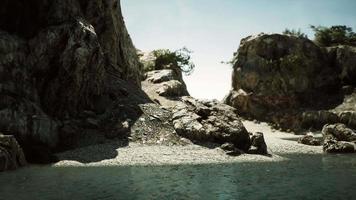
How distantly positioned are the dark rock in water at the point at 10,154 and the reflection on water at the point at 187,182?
146cm

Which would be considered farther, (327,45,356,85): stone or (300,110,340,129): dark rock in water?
(327,45,356,85): stone

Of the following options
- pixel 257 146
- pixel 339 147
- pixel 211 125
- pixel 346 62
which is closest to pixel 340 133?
pixel 339 147

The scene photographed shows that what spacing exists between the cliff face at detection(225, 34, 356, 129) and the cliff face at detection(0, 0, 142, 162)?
4352 centimetres

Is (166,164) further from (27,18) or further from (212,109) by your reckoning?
(27,18)

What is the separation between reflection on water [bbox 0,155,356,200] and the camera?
24.9 meters

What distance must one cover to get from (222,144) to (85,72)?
1961cm

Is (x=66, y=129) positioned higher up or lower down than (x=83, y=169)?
higher up

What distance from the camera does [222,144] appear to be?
Answer: 48562 mm

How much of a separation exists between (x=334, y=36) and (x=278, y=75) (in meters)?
20.6

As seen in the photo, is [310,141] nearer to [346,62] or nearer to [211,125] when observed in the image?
[211,125]

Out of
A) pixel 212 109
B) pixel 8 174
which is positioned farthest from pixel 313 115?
pixel 8 174

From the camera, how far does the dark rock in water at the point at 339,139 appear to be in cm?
5228

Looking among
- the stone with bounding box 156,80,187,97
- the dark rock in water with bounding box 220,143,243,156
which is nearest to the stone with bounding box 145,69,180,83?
the stone with bounding box 156,80,187,97

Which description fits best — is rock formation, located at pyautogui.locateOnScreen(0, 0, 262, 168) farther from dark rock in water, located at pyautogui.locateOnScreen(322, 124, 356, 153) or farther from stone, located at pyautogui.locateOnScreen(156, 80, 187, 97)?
stone, located at pyautogui.locateOnScreen(156, 80, 187, 97)
